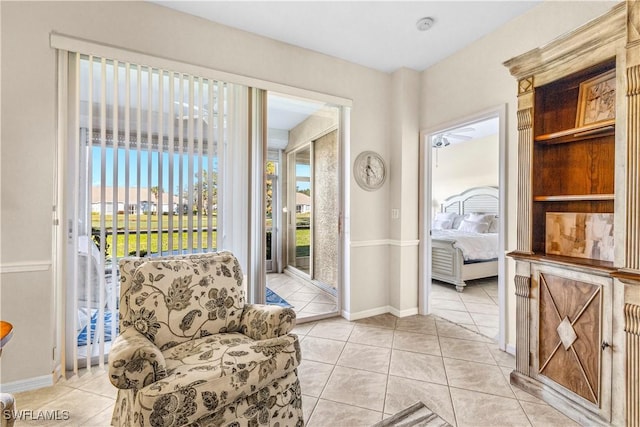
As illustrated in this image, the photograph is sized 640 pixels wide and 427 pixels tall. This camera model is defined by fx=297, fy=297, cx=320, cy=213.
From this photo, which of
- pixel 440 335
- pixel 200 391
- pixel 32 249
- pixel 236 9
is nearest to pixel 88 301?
pixel 32 249

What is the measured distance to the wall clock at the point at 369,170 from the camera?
3285mm

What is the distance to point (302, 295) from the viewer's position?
3859 mm

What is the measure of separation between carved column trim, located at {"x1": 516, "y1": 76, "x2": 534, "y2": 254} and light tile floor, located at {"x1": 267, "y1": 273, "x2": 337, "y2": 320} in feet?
6.76

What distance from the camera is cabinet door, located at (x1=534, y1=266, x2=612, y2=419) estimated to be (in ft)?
5.20

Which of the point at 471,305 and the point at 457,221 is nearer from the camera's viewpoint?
the point at 471,305

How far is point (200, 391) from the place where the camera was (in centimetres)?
120

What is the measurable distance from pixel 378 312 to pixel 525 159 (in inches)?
85.6

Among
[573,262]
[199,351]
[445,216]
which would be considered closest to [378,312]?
[573,262]

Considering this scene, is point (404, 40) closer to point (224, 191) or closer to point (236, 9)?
point (236, 9)

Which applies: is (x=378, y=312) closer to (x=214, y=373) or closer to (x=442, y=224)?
(x=214, y=373)

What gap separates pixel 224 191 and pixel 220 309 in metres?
1.17

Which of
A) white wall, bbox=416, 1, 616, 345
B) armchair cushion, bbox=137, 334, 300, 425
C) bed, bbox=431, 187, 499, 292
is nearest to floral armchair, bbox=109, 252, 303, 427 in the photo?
armchair cushion, bbox=137, 334, 300, 425

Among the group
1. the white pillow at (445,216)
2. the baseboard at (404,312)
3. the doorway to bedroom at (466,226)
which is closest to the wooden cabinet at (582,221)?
the doorway to bedroom at (466,226)

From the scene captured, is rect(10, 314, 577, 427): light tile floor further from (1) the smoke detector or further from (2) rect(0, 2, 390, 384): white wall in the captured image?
(1) the smoke detector
